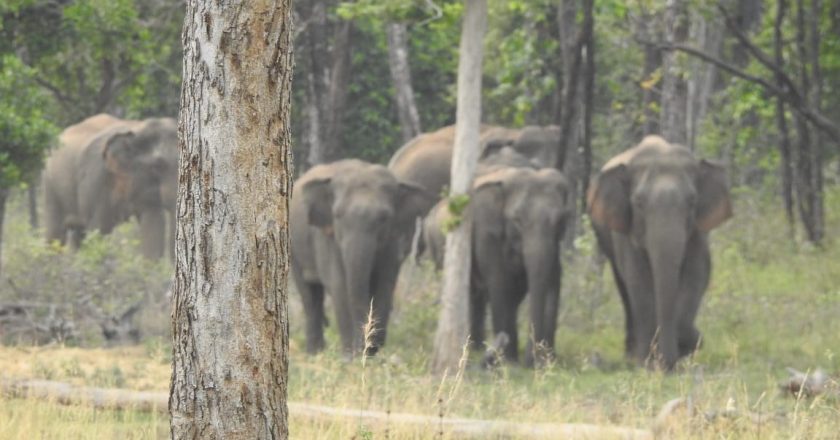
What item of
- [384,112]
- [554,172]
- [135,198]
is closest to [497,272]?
[554,172]

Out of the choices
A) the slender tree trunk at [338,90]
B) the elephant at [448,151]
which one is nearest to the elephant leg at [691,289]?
the elephant at [448,151]

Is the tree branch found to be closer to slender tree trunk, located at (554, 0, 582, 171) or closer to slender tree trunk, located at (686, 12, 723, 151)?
slender tree trunk, located at (554, 0, 582, 171)

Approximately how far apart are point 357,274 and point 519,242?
1.98 meters

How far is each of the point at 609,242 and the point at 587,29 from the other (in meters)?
4.02

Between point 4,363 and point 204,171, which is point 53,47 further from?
point 204,171

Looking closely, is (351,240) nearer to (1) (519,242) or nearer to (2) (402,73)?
(1) (519,242)

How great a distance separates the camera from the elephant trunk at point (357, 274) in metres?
18.0

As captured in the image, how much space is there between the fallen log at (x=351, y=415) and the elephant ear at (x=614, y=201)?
7.21 m

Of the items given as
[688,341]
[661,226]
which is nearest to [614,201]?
[661,226]

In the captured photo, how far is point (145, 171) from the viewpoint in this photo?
26219 millimetres

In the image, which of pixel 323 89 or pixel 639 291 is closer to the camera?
pixel 639 291

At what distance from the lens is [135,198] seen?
26438 mm

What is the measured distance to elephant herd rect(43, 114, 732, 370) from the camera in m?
17.1

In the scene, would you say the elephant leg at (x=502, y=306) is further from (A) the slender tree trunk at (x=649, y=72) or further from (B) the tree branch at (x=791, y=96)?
(A) the slender tree trunk at (x=649, y=72)
